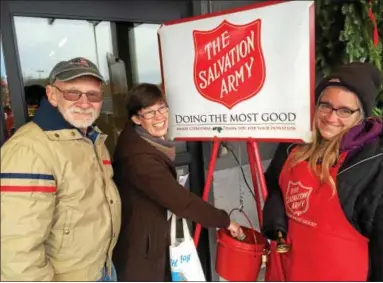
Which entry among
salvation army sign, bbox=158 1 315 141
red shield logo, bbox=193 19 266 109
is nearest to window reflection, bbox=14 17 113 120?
salvation army sign, bbox=158 1 315 141

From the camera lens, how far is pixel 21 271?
1177 millimetres

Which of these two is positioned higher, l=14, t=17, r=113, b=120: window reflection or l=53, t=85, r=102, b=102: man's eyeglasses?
l=14, t=17, r=113, b=120: window reflection

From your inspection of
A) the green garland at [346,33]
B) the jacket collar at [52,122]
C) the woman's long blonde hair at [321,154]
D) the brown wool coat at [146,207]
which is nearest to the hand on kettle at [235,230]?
the brown wool coat at [146,207]

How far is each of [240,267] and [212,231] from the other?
2.17 feet

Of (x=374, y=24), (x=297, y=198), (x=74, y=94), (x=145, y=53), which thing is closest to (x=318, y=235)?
(x=297, y=198)

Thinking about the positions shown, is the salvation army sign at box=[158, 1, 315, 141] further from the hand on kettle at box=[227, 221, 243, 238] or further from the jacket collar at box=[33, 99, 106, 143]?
the jacket collar at box=[33, 99, 106, 143]

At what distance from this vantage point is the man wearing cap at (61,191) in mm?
1169

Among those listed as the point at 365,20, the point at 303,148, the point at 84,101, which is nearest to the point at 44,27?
the point at 84,101

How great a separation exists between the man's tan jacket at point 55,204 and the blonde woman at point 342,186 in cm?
85

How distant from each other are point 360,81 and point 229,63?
565 mm

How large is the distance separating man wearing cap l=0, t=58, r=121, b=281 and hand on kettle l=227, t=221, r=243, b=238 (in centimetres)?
61

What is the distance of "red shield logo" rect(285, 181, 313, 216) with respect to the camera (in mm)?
1550

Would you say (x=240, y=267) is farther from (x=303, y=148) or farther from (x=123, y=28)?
(x=123, y=28)

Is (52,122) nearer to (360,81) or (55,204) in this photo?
(55,204)
